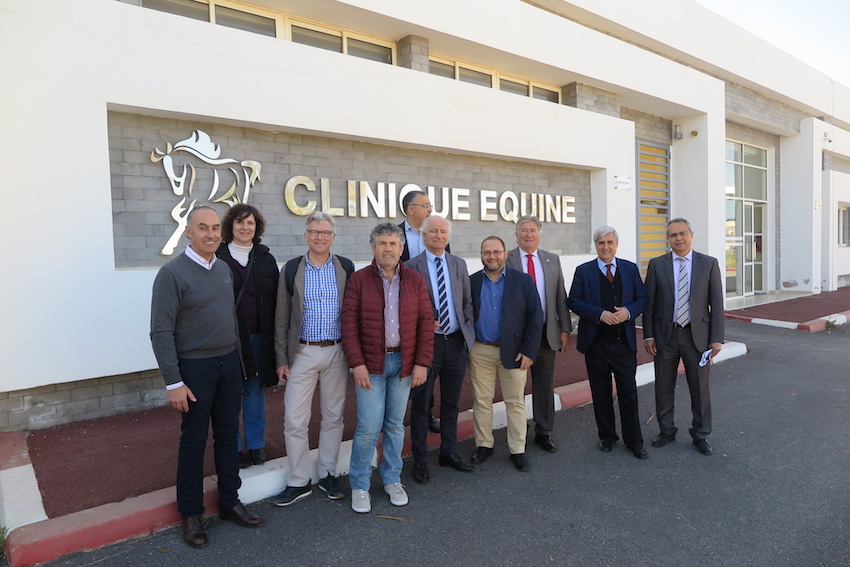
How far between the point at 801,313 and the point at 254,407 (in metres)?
12.7

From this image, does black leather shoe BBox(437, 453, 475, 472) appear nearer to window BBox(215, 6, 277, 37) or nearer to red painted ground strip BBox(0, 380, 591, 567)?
red painted ground strip BBox(0, 380, 591, 567)

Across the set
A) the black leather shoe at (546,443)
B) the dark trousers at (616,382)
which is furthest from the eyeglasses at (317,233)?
the black leather shoe at (546,443)

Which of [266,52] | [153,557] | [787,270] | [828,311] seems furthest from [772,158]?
[153,557]

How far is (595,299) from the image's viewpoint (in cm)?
447

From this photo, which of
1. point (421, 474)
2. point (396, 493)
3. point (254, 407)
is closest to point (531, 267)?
point (421, 474)

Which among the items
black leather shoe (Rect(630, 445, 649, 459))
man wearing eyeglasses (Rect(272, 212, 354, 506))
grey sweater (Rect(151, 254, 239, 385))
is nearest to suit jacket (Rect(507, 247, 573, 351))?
black leather shoe (Rect(630, 445, 649, 459))

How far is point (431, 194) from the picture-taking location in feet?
26.1

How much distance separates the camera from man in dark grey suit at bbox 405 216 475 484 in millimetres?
3930

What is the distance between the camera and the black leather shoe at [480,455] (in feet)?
13.9

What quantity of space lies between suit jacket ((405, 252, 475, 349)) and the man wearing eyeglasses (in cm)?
62

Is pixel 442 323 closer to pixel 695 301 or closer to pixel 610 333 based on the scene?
pixel 610 333

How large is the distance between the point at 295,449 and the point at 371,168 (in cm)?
460

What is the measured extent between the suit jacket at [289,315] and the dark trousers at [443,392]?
86 centimetres

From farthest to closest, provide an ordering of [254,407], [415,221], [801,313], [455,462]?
[801,313], [415,221], [455,462], [254,407]
